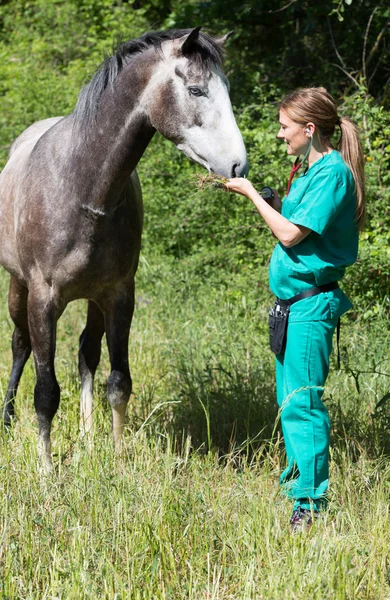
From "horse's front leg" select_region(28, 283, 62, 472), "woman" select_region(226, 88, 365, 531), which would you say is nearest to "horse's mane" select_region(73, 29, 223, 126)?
"woman" select_region(226, 88, 365, 531)

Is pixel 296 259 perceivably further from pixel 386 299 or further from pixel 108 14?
pixel 108 14

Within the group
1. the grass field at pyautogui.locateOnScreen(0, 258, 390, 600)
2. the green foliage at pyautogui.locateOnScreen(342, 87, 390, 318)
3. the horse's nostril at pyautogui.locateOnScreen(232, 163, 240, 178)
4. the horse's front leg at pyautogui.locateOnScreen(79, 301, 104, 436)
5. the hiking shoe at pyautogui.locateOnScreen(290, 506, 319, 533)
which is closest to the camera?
the grass field at pyautogui.locateOnScreen(0, 258, 390, 600)

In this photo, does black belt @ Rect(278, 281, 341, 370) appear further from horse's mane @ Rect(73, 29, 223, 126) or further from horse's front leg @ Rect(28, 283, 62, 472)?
horse's front leg @ Rect(28, 283, 62, 472)

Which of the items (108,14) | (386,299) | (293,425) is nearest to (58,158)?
(293,425)

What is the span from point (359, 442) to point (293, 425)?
0.81m

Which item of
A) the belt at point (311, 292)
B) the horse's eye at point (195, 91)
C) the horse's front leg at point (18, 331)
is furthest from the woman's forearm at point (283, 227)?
the horse's front leg at point (18, 331)

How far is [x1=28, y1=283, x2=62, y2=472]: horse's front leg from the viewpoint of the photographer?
4133 mm

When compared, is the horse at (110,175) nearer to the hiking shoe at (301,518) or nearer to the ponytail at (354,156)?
the ponytail at (354,156)

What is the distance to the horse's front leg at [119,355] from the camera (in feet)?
14.5

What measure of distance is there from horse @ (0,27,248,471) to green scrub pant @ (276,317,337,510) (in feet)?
2.52

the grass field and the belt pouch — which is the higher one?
the belt pouch

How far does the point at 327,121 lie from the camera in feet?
11.3

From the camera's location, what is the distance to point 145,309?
7113 millimetres

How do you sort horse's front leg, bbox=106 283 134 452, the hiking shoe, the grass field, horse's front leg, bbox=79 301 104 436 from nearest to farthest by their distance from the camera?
1. the grass field
2. the hiking shoe
3. horse's front leg, bbox=106 283 134 452
4. horse's front leg, bbox=79 301 104 436
